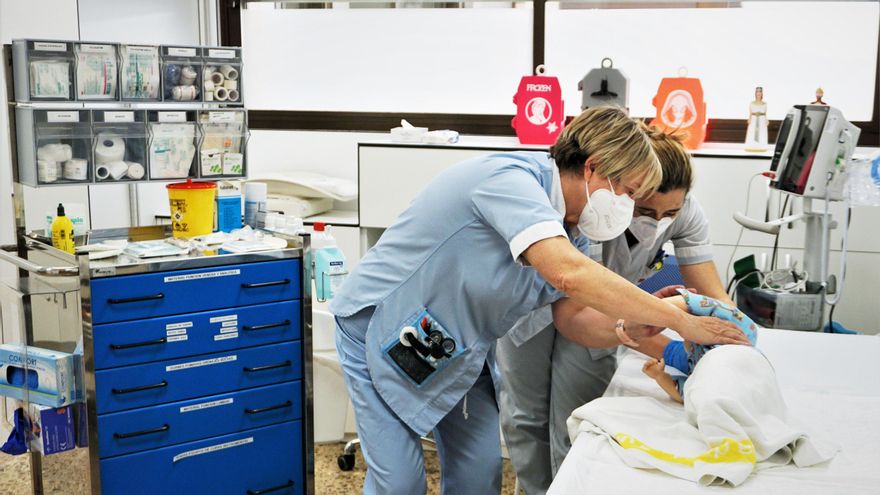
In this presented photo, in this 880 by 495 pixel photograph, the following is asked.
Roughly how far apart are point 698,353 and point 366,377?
725mm

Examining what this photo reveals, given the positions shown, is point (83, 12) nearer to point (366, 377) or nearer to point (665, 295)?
point (366, 377)

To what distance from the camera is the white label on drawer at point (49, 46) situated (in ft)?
8.13

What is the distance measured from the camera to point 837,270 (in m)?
3.16

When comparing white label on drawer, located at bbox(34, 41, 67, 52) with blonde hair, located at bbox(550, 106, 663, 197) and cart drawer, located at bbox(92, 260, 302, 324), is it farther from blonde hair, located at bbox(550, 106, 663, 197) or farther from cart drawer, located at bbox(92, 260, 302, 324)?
blonde hair, located at bbox(550, 106, 663, 197)

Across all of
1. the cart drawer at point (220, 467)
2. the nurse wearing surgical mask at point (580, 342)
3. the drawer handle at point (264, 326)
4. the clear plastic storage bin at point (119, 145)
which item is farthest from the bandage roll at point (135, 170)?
the nurse wearing surgical mask at point (580, 342)

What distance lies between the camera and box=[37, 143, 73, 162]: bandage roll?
2533 millimetres

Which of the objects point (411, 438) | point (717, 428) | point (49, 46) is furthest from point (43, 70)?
point (717, 428)

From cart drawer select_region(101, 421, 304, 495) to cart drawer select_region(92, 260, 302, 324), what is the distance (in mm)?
376

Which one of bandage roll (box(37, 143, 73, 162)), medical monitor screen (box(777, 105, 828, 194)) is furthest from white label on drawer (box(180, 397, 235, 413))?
medical monitor screen (box(777, 105, 828, 194))

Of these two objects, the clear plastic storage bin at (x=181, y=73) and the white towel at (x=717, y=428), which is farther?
the clear plastic storage bin at (x=181, y=73)

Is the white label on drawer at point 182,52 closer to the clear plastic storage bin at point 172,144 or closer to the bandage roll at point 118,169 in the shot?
the clear plastic storage bin at point 172,144

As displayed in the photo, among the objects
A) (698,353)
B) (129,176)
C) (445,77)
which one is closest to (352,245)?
(445,77)

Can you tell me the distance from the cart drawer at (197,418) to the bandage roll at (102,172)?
2.25 feet

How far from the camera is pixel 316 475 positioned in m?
3.09
